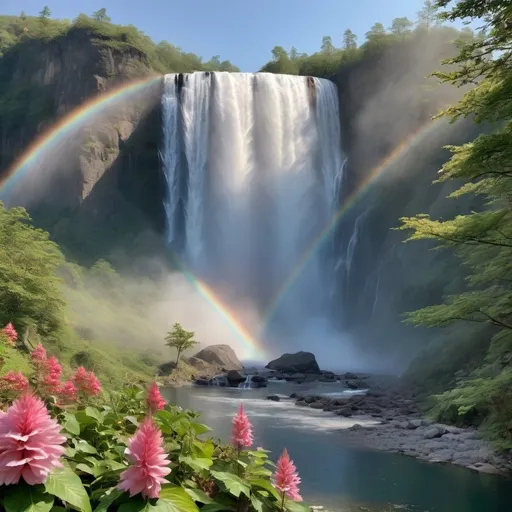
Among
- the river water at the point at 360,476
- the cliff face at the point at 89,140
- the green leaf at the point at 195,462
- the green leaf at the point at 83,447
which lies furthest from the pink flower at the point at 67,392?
the cliff face at the point at 89,140

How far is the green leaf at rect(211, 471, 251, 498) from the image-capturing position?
7.99ft

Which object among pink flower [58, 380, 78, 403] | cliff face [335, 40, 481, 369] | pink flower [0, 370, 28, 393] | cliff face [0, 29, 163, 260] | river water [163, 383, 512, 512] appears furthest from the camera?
cliff face [0, 29, 163, 260]

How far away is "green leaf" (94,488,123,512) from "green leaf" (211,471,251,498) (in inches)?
22.5

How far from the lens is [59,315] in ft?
57.0

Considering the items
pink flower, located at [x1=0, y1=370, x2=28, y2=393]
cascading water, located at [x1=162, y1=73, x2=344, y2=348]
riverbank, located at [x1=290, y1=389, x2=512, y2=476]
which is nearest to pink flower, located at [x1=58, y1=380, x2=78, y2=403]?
pink flower, located at [x1=0, y1=370, x2=28, y2=393]

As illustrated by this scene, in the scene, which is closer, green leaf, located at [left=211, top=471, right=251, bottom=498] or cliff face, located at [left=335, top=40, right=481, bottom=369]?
green leaf, located at [left=211, top=471, right=251, bottom=498]

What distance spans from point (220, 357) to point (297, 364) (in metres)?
5.32

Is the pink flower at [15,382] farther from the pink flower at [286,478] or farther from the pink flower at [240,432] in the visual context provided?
the pink flower at [286,478]

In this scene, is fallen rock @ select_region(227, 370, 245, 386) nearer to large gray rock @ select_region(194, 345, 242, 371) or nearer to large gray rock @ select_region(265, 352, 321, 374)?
large gray rock @ select_region(194, 345, 242, 371)

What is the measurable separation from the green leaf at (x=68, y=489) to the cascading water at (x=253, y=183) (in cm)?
4486

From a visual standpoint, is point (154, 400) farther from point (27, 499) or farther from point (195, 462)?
point (27, 499)

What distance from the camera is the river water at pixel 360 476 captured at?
31.6 ft

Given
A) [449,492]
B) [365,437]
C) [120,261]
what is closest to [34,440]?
[449,492]

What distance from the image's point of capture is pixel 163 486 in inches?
90.4
